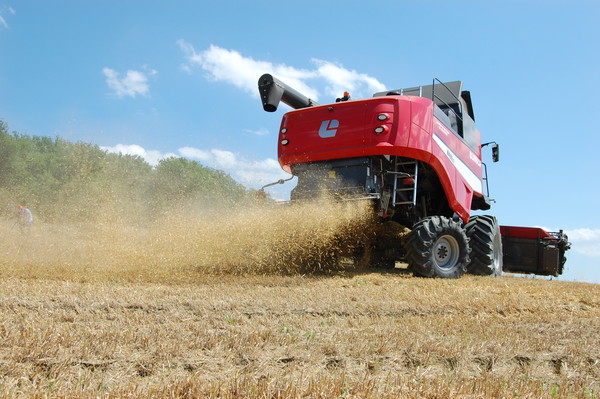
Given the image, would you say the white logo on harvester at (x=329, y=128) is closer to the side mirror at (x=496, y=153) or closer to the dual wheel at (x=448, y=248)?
the dual wheel at (x=448, y=248)

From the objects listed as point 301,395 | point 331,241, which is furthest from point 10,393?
point 331,241

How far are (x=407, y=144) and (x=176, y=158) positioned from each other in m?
43.1

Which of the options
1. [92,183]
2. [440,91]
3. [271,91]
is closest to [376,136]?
[271,91]

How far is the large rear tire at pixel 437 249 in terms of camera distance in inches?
262

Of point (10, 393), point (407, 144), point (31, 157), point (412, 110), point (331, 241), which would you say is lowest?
point (10, 393)

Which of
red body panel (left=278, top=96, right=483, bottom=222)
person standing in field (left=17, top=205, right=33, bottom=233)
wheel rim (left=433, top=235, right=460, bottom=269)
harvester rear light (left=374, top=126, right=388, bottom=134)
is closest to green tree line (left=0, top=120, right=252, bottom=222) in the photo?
person standing in field (left=17, top=205, right=33, bottom=233)

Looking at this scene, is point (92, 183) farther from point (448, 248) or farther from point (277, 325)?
point (277, 325)

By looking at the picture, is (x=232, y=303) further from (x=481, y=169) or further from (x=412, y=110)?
(x=481, y=169)

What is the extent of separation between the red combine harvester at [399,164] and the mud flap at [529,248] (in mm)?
2733

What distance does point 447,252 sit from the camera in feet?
23.7

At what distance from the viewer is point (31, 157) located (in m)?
35.2

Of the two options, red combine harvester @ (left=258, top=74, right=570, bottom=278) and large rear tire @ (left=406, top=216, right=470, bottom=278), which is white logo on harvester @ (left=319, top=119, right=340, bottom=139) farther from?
large rear tire @ (left=406, top=216, right=470, bottom=278)

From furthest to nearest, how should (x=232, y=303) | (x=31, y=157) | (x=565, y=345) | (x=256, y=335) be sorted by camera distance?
(x=31, y=157) → (x=232, y=303) → (x=565, y=345) → (x=256, y=335)

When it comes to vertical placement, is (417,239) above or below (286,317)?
above
